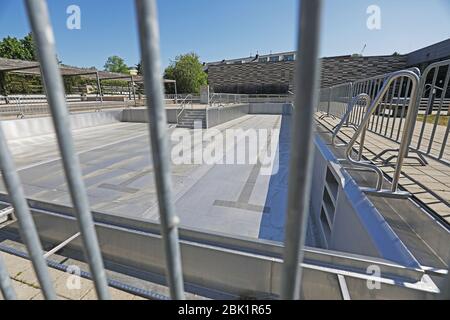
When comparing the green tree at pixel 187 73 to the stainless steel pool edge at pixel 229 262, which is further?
the green tree at pixel 187 73

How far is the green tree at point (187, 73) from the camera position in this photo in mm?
32688

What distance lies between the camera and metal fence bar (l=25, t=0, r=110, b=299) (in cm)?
45

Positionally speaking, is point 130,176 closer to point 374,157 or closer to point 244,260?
point 244,260

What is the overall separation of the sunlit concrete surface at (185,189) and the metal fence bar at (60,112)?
1.30 metres

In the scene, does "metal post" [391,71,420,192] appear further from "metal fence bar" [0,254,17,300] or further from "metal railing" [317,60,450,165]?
"metal fence bar" [0,254,17,300]

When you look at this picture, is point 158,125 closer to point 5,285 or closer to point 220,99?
point 5,285

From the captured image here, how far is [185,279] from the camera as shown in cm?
149

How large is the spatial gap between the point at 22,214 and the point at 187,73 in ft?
115

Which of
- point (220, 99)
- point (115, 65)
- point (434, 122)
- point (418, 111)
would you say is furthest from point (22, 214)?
point (115, 65)

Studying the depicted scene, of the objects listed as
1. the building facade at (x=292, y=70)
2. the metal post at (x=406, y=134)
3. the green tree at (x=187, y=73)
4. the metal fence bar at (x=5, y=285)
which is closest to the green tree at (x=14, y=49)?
the green tree at (x=187, y=73)

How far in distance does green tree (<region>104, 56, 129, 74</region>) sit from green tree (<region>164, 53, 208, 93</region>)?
73.3ft

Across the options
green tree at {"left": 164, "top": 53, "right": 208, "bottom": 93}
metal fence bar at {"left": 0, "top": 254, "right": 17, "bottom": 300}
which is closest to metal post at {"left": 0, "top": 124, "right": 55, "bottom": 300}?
metal fence bar at {"left": 0, "top": 254, "right": 17, "bottom": 300}

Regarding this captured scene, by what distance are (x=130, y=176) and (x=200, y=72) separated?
33.0 meters

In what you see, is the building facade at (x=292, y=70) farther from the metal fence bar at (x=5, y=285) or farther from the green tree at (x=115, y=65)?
the green tree at (x=115, y=65)
